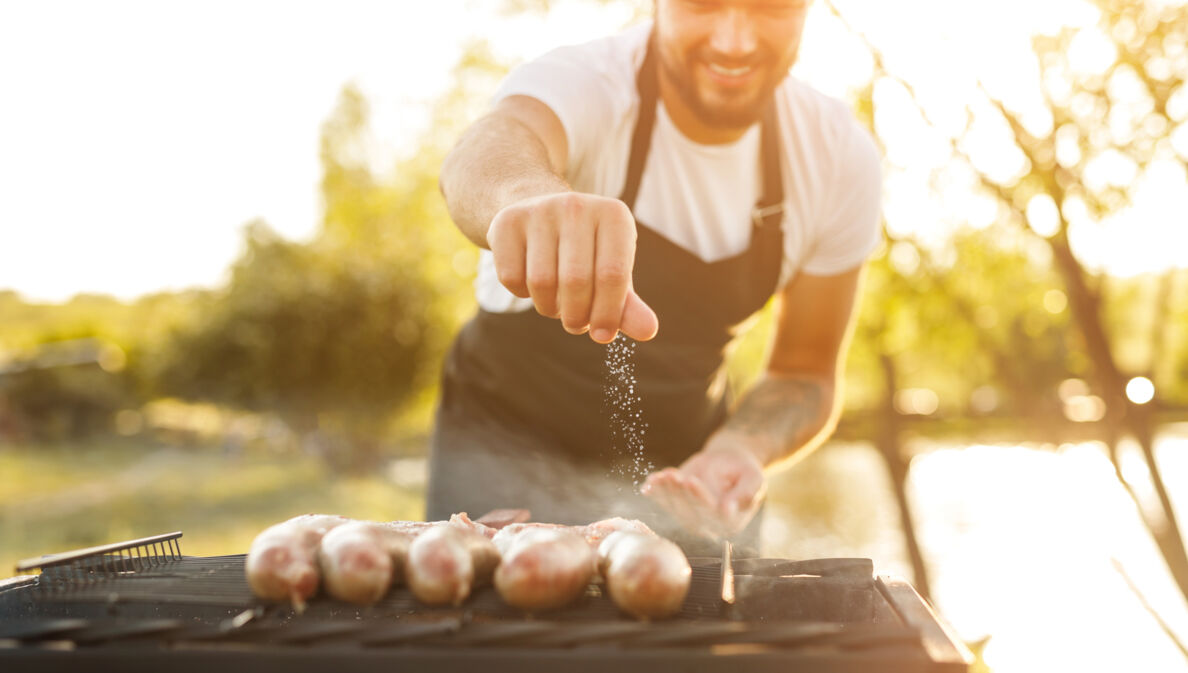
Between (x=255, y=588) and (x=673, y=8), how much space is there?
190 cm

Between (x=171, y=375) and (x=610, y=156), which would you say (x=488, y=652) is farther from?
(x=171, y=375)

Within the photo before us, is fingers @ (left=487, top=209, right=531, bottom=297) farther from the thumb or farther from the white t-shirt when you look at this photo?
the white t-shirt

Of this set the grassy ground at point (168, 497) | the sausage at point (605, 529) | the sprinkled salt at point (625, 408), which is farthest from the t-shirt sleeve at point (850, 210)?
the grassy ground at point (168, 497)

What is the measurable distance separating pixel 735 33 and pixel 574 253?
4.16ft

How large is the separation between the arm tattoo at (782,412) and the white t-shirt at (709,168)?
42 centimetres

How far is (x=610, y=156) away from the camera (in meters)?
2.62


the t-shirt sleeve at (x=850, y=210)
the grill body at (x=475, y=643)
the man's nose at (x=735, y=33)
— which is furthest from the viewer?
the t-shirt sleeve at (x=850, y=210)

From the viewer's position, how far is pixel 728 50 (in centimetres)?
234

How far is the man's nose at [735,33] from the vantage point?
2316 mm

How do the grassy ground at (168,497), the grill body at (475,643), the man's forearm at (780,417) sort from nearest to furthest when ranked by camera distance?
the grill body at (475,643), the man's forearm at (780,417), the grassy ground at (168,497)

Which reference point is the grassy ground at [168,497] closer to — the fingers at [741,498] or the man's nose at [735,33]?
the fingers at [741,498]

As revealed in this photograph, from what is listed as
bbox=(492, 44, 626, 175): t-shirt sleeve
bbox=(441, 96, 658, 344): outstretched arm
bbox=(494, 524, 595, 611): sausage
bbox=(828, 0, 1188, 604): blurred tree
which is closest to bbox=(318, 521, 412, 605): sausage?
bbox=(494, 524, 595, 611): sausage

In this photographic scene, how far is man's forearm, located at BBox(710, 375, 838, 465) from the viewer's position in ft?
9.14

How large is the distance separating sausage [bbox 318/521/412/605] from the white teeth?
167 cm
